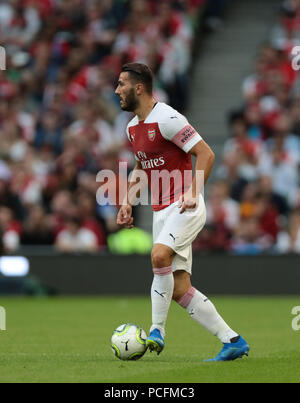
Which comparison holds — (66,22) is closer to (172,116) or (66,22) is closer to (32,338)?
(32,338)

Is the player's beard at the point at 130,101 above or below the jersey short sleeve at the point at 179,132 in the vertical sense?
above

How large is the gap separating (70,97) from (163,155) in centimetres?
1203

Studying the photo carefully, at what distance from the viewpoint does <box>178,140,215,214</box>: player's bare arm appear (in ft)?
26.1

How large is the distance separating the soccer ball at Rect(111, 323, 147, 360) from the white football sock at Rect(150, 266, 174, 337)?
18cm

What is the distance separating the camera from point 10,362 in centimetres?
823

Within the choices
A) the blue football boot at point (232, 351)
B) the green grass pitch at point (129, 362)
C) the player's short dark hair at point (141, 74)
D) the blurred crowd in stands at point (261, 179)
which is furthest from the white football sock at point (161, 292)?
the blurred crowd in stands at point (261, 179)

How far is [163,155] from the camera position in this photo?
8.48 metres

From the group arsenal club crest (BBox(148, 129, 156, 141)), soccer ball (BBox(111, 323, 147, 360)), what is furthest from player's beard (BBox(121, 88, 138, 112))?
soccer ball (BBox(111, 323, 147, 360))

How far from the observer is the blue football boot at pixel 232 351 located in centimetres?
834

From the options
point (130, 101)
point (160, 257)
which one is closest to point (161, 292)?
point (160, 257)

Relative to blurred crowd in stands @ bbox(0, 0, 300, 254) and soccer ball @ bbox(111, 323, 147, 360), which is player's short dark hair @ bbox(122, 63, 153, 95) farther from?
blurred crowd in stands @ bbox(0, 0, 300, 254)

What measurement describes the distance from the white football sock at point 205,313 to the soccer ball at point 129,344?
1.49 ft
